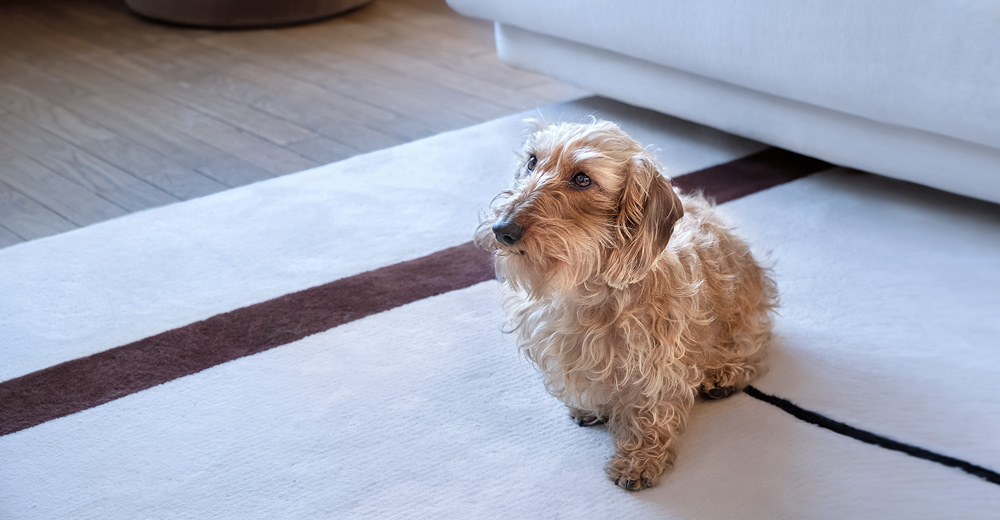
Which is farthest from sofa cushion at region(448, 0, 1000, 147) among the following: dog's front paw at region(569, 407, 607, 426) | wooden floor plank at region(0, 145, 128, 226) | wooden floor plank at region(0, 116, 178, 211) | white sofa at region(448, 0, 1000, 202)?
wooden floor plank at region(0, 145, 128, 226)

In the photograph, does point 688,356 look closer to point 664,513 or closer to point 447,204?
point 664,513

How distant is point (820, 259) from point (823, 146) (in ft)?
1.34

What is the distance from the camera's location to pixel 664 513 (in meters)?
1.46

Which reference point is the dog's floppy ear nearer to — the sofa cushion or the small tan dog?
the small tan dog

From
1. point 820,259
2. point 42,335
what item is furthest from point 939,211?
point 42,335

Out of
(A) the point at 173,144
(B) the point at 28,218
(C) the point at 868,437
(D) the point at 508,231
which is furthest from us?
(A) the point at 173,144

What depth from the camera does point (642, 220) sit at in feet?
4.67

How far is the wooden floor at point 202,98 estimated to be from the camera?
8.89 ft

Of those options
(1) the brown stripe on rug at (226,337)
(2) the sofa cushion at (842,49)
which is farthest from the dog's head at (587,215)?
(2) the sofa cushion at (842,49)

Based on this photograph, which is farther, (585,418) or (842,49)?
(842,49)

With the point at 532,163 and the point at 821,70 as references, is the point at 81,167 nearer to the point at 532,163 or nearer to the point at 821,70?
the point at 532,163

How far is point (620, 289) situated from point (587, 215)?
0.14m

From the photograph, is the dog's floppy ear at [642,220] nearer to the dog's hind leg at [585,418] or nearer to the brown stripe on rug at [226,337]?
the dog's hind leg at [585,418]

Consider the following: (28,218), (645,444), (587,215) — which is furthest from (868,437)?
(28,218)
